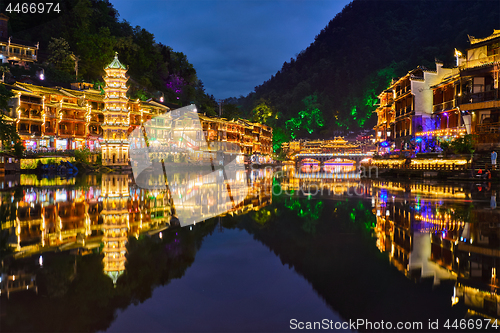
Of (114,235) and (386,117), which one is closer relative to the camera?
(114,235)

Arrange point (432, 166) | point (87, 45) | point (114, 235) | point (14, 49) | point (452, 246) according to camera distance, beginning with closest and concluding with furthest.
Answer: point (452, 246)
point (114, 235)
point (432, 166)
point (14, 49)
point (87, 45)

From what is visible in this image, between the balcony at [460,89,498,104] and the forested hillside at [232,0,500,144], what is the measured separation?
211ft

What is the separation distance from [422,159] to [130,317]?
31759 millimetres

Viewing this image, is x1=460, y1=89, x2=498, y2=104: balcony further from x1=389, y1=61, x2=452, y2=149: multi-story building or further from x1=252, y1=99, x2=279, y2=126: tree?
x1=252, y1=99, x2=279, y2=126: tree

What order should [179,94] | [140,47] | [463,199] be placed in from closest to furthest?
[463,199], [140,47], [179,94]

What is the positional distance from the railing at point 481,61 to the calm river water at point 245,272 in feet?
87.6

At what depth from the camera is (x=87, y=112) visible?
5338cm

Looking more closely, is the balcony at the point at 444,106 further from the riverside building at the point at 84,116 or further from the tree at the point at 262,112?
the tree at the point at 262,112

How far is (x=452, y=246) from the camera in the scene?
6852 mm

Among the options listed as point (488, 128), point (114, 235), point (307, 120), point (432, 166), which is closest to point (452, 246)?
point (114, 235)

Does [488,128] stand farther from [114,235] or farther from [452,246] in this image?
[114,235]

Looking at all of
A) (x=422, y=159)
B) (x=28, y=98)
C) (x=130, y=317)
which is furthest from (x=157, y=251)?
(x=28, y=98)

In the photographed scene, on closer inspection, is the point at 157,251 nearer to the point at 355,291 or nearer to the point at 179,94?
the point at 355,291

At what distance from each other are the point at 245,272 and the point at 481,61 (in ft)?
116
